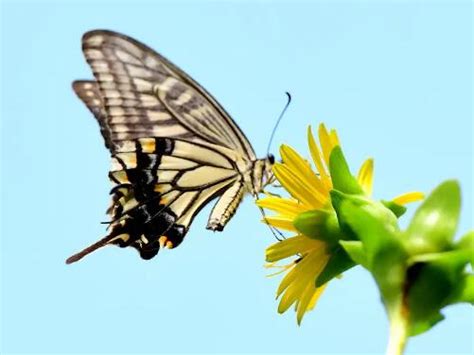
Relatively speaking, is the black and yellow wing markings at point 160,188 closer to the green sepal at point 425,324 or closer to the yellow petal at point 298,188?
the yellow petal at point 298,188

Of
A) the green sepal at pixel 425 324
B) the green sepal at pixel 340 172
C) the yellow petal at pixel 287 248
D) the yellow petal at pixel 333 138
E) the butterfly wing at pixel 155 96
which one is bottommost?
the green sepal at pixel 425 324

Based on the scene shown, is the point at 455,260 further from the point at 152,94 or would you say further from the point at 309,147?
the point at 152,94

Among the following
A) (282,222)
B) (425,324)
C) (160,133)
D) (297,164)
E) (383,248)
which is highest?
(160,133)

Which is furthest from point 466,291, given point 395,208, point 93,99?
point 93,99

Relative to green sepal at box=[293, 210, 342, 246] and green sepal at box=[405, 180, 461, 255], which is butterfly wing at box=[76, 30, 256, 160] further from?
green sepal at box=[405, 180, 461, 255]

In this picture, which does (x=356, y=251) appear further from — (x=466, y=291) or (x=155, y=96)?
(x=155, y=96)

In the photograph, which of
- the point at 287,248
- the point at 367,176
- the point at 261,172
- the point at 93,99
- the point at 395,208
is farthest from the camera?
the point at 93,99

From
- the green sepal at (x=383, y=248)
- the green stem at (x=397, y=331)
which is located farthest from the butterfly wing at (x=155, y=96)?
the green stem at (x=397, y=331)

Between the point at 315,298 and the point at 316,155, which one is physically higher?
the point at 316,155
